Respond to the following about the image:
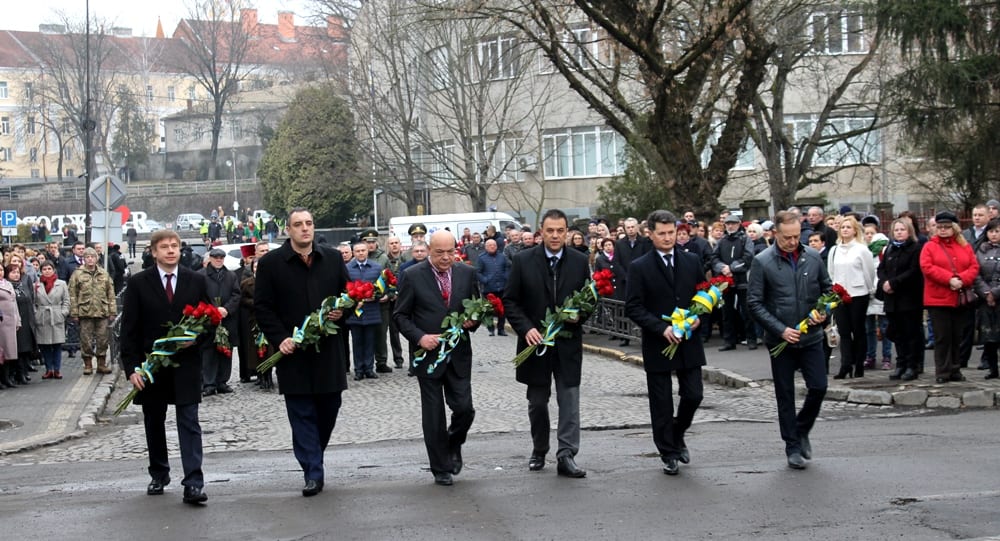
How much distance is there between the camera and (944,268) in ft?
45.1

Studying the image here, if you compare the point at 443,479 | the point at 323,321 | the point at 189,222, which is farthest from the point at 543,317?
the point at 189,222

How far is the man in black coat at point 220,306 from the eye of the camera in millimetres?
16859

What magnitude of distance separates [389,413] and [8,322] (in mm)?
6576

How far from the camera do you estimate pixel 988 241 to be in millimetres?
14289

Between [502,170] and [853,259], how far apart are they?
101 feet

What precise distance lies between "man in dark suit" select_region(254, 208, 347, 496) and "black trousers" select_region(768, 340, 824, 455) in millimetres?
3317

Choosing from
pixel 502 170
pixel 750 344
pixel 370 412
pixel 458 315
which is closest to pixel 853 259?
pixel 750 344

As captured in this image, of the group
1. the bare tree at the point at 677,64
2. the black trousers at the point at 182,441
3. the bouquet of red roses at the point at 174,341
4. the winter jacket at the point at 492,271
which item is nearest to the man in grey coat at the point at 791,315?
the bouquet of red roses at the point at 174,341

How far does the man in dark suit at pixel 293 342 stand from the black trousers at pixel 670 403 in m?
2.34

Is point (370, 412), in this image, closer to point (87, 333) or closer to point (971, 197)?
point (87, 333)

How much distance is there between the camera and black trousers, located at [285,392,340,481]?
8805mm

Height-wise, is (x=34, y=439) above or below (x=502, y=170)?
below

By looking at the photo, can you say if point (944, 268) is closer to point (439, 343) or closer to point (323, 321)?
point (439, 343)

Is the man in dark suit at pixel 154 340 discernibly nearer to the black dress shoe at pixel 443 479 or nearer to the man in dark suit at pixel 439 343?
the man in dark suit at pixel 439 343
